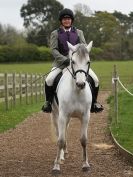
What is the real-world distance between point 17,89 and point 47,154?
12.6 meters

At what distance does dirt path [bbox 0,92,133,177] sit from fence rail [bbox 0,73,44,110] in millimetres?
5298

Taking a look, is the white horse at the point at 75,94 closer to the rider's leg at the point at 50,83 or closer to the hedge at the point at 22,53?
the rider's leg at the point at 50,83

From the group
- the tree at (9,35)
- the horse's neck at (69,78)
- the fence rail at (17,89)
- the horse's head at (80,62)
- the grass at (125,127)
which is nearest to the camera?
the horse's head at (80,62)

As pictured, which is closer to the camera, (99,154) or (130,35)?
(99,154)

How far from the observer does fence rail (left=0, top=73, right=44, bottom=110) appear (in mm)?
19828

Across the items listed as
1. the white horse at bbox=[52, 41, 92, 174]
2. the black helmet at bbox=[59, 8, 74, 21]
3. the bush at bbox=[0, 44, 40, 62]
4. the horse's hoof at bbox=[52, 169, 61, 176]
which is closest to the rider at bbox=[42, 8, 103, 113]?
the black helmet at bbox=[59, 8, 74, 21]

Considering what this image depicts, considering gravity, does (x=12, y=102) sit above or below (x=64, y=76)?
below

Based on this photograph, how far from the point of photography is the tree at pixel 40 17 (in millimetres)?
101438

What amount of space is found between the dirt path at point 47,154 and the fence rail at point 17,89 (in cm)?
530

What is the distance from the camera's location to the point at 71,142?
11516mm

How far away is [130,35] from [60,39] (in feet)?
313

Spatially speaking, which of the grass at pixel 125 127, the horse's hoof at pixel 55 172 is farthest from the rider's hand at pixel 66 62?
the grass at pixel 125 127

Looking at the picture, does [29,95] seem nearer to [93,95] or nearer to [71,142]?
[71,142]

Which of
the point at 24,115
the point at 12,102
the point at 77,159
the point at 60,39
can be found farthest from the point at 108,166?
the point at 12,102
